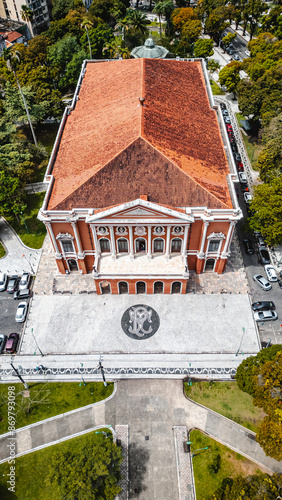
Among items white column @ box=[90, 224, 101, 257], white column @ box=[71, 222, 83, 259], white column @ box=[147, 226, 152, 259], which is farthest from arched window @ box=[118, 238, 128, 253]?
white column @ box=[71, 222, 83, 259]

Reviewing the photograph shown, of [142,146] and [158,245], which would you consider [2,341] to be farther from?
[142,146]

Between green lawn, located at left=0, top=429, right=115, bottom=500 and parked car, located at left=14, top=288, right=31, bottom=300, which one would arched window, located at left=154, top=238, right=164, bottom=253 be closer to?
parked car, located at left=14, top=288, right=31, bottom=300

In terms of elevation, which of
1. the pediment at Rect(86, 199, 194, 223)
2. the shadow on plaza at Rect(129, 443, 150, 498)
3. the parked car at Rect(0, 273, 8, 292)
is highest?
the pediment at Rect(86, 199, 194, 223)

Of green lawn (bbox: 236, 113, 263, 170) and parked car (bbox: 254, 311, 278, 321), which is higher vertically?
parked car (bbox: 254, 311, 278, 321)

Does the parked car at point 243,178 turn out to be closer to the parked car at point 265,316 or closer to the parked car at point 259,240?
the parked car at point 259,240

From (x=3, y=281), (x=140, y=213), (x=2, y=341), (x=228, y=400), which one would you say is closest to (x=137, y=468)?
(x=228, y=400)

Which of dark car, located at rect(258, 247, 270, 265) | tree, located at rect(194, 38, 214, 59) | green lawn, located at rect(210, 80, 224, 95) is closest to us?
dark car, located at rect(258, 247, 270, 265)

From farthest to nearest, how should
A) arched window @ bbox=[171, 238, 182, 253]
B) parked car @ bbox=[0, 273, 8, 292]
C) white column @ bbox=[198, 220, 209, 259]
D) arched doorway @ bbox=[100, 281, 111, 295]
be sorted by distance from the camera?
parked car @ bbox=[0, 273, 8, 292]
arched doorway @ bbox=[100, 281, 111, 295]
arched window @ bbox=[171, 238, 182, 253]
white column @ bbox=[198, 220, 209, 259]

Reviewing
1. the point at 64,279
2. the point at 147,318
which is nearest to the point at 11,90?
the point at 64,279
